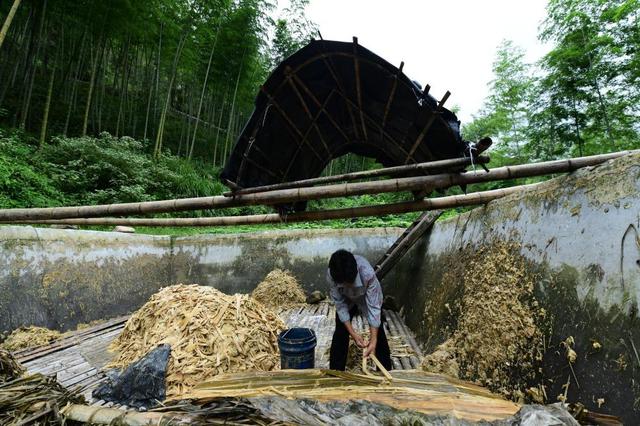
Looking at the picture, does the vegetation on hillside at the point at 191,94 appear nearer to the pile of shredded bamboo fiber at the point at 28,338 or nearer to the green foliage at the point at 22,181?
the green foliage at the point at 22,181

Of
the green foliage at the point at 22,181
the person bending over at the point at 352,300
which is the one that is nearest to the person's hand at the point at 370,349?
the person bending over at the point at 352,300

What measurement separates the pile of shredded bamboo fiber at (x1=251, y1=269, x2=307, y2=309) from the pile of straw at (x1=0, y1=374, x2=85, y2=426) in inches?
162

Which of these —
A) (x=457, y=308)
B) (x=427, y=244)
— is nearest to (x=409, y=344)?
(x=457, y=308)

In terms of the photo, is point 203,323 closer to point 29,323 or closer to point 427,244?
point 29,323

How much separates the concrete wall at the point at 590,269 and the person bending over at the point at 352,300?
3.85 ft

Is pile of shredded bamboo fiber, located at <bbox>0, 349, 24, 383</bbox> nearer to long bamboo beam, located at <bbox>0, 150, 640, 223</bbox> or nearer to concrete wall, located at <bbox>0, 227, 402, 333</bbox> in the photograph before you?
long bamboo beam, located at <bbox>0, 150, 640, 223</bbox>

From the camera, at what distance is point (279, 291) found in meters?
6.04

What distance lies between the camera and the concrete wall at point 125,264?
4.02 metres

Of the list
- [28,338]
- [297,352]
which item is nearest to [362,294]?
[297,352]

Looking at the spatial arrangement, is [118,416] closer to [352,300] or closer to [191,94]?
[352,300]

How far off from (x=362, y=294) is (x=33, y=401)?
2224 mm

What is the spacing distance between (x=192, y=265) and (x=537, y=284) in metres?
6.10

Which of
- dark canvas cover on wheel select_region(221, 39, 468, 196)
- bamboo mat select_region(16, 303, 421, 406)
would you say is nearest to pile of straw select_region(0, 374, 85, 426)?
bamboo mat select_region(16, 303, 421, 406)

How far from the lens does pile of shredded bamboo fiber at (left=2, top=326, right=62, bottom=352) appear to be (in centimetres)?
362
